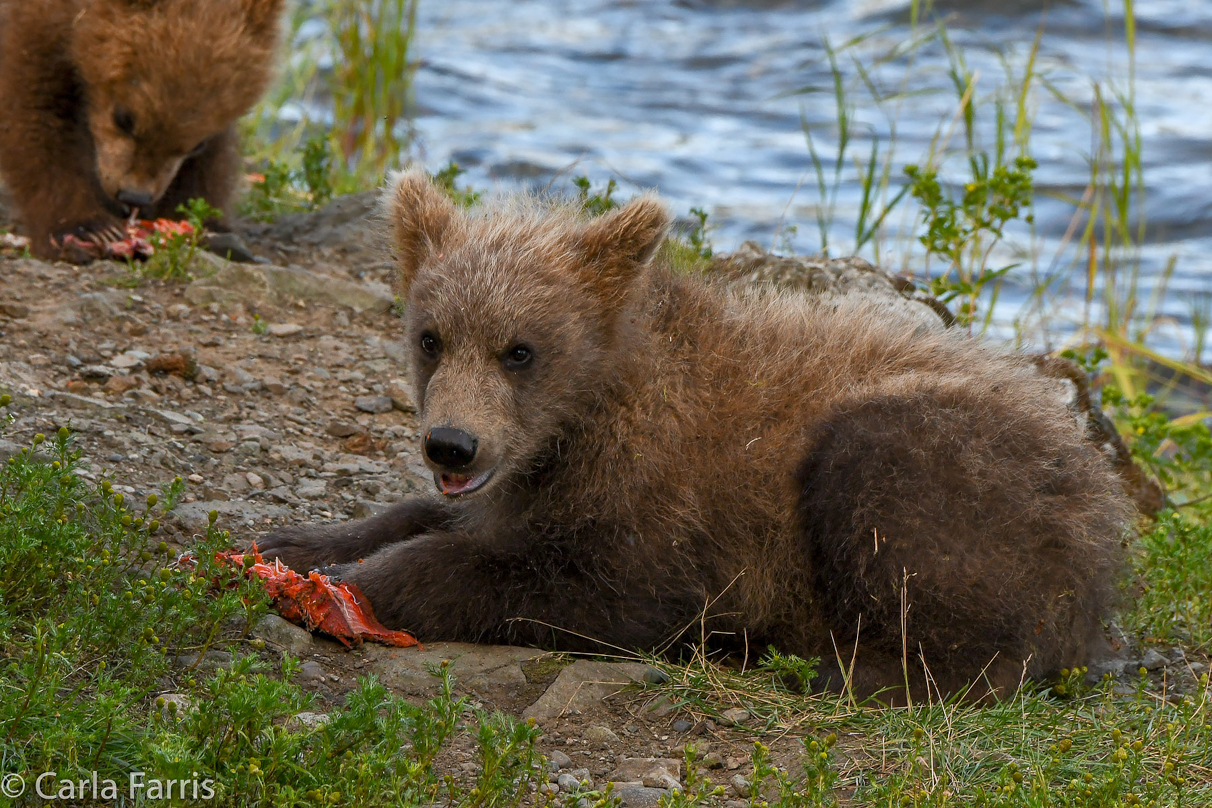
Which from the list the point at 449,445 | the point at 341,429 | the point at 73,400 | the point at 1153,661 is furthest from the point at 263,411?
the point at 1153,661

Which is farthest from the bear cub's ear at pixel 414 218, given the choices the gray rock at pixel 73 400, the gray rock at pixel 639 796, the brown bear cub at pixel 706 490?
the gray rock at pixel 639 796

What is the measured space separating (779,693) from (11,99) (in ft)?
19.5

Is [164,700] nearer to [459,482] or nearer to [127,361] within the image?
[459,482]

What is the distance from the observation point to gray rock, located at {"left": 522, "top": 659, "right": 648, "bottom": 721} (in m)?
4.30

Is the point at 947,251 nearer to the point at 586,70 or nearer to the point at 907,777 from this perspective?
the point at 907,777

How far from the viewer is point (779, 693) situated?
4.54 m

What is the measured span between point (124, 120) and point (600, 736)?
5395mm

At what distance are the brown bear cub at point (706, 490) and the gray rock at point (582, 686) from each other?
0.16 metres

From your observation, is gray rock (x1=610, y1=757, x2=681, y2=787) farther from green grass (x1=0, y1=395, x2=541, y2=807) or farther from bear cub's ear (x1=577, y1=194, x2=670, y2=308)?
bear cub's ear (x1=577, y1=194, x2=670, y2=308)

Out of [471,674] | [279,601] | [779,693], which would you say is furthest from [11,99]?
[779,693]

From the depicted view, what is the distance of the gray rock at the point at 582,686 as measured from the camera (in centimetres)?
430

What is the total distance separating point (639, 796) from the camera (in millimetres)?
3762

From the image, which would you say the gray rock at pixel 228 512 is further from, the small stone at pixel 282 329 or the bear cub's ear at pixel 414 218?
the small stone at pixel 282 329

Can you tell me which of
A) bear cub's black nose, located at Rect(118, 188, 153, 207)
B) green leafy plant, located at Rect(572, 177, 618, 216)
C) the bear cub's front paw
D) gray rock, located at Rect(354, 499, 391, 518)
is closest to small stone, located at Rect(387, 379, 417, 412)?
gray rock, located at Rect(354, 499, 391, 518)
